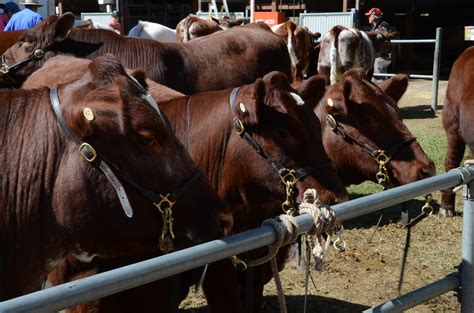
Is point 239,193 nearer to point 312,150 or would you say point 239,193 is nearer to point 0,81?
point 312,150

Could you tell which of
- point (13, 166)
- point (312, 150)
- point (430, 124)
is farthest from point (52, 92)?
point (430, 124)

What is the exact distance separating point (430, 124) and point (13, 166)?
400 inches

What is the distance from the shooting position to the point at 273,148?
9.66 ft

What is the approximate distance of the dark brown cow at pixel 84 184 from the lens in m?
2.16

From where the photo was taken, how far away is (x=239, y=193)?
10.0 feet

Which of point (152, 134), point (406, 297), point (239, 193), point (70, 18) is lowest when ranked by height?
point (406, 297)

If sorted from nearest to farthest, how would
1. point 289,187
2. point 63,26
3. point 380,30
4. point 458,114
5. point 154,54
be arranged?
point 289,187
point 63,26
point 154,54
point 458,114
point 380,30

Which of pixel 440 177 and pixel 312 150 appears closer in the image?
pixel 440 177

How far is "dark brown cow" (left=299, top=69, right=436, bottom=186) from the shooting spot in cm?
388

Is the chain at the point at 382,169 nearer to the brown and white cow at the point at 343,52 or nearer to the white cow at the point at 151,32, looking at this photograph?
the white cow at the point at 151,32

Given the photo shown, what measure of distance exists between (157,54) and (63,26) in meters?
0.82

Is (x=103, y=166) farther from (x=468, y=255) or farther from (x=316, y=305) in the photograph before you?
(x=316, y=305)

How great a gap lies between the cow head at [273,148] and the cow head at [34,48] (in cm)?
275

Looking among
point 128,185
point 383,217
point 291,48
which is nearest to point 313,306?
point 383,217
